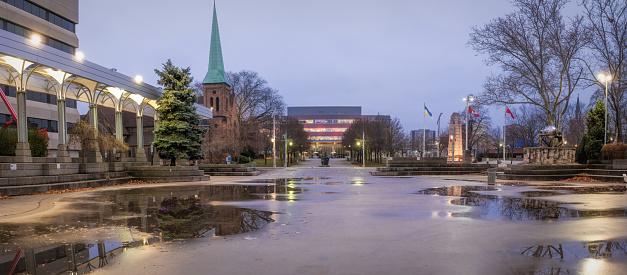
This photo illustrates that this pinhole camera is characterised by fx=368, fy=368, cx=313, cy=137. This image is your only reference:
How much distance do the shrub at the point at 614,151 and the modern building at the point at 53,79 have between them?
31921 mm

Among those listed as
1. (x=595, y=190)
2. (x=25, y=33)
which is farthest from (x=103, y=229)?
(x=25, y=33)

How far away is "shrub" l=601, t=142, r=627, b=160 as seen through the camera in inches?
947

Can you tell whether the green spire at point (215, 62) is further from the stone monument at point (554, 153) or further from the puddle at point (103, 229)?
the puddle at point (103, 229)

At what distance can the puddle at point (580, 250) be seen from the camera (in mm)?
5918

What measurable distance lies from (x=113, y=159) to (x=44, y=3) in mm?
27113

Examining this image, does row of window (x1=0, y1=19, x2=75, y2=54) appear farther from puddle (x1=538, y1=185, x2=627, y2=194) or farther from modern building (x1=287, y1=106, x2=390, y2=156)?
modern building (x1=287, y1=106, x2=390, y2=156)

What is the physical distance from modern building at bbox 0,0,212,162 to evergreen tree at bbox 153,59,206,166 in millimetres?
1657

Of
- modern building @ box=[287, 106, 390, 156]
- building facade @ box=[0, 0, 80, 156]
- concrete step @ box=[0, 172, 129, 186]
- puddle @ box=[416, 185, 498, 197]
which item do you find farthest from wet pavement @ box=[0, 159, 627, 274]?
modern building @ box=[287, 106, 390, 156]

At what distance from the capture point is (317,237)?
7445mm

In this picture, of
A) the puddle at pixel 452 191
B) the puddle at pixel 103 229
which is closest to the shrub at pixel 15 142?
the puddle at pixel 103 229

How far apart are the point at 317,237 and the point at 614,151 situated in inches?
1031

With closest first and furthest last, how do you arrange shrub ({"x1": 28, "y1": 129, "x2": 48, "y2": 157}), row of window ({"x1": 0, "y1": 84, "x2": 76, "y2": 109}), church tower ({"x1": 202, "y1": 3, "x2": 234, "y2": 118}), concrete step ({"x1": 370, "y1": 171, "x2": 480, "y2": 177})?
1. shrub ({"x1": 28, "y1": 129, "x2": 48, "y2": 157})
2. concrete step ({"x1": 370, "y1": 171, "x2": 480, "y2": 177})
3. row of window ({"x1": 0, "y1": 84, "x2": 76, "y2": 109})
4. church tower ({"x1": 202, "y1": 3, "x2": 234, "y2": 118})

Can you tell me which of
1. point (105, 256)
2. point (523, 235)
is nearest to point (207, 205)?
point (105, 256)

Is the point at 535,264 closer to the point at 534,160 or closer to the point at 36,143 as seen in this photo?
the point at 36,143
